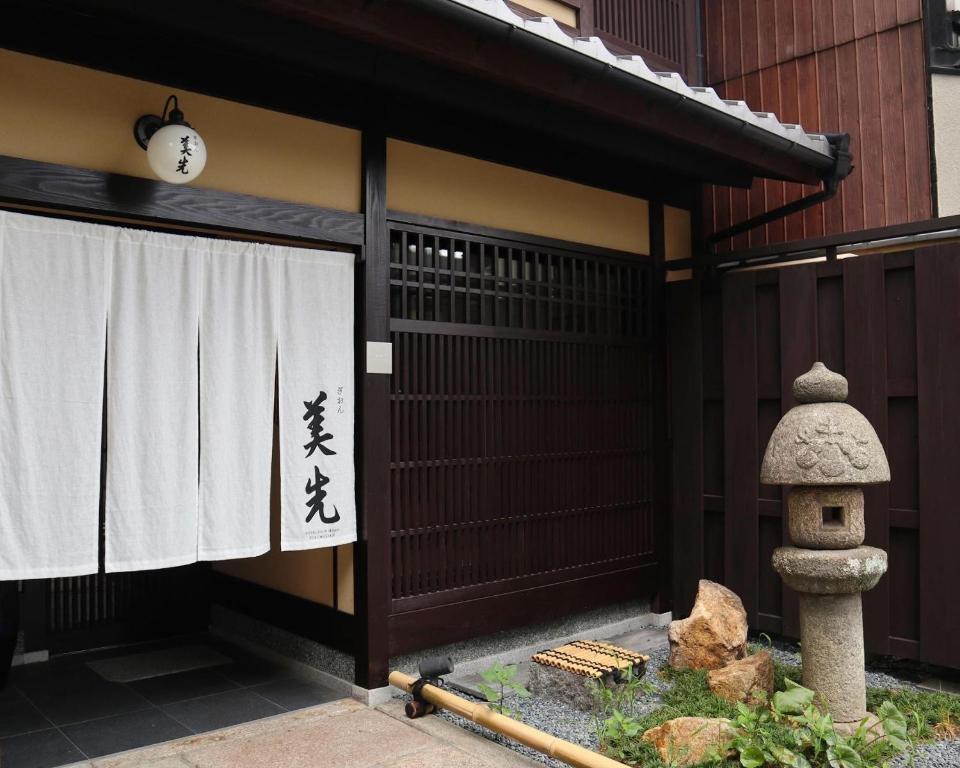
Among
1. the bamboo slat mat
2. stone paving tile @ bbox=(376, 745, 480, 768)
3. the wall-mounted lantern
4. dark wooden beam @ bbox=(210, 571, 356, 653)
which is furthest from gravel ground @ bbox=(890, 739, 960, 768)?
the wall-mounted lantern

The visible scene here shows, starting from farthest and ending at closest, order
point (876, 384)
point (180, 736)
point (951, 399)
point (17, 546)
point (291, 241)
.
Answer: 1. point (876, 384)
2. point (951, 399)
3. point (291, 241)
4. point (180, 736)
5. point (17, 546)

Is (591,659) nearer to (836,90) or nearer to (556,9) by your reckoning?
(556,9)

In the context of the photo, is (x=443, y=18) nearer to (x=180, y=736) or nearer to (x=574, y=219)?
(x=574, y=219)

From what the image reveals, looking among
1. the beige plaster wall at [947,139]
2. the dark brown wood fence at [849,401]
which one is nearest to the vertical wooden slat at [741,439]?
the dark brown wood fence at [849,401]

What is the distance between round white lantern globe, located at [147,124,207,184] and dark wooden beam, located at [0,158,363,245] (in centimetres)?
21

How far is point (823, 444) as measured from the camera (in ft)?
16.4

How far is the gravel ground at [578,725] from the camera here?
4734 mm

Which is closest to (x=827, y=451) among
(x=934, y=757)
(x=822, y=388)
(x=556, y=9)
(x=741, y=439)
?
(x=822, y=388)

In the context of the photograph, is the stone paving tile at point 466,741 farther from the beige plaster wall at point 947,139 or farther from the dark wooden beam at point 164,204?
the beige plaster wall at point 947,139

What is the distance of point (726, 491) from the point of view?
24.2ft

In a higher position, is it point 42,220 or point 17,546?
point 42,220

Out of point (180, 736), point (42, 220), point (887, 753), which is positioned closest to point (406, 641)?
point (180, 736)

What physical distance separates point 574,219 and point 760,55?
3.00 meters

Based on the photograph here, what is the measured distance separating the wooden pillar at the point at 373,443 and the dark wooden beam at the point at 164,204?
0.20 meters
